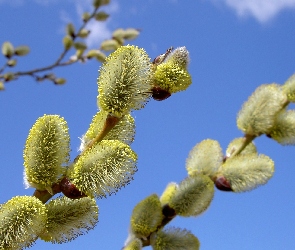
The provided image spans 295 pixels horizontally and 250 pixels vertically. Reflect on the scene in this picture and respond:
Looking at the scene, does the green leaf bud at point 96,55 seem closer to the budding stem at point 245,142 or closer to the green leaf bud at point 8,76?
the green leaf bud at point 8,76

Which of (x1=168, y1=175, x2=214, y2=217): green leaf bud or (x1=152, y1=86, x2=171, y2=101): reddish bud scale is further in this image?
(x1=168, y1=175, x2=214, y2=217): green leaf bud

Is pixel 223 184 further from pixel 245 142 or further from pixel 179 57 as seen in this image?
pixel 179 57

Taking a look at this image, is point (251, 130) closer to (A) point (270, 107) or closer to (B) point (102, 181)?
(A) point (270, 107)

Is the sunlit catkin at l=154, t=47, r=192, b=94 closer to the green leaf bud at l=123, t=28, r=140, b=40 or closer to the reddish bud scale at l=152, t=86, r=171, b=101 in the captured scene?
the reddish bud scale at l=152, t=86, r=171, b=101

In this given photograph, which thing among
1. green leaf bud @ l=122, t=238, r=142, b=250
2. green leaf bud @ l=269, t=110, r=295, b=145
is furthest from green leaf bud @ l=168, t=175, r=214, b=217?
green leaf bud @ l=269, t=110, r=295, b=145

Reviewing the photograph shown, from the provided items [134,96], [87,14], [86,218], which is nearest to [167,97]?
[134,96]

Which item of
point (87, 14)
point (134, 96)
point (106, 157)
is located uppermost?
point (134, 96)
